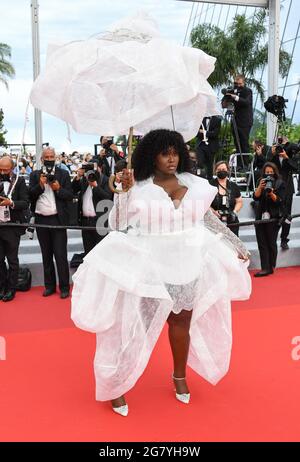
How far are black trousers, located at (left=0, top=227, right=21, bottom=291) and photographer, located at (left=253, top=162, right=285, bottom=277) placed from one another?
2963mm

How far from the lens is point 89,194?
6531 mm

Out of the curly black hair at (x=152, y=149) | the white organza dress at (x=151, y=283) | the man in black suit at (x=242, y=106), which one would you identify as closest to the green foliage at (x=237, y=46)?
the man in black suit at (x=242, y=106)

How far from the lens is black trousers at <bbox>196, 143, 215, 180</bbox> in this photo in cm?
867

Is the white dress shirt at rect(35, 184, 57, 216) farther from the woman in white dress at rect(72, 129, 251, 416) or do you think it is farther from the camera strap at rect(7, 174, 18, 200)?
the woman in white dress at rect(72, 129, 251, 416)

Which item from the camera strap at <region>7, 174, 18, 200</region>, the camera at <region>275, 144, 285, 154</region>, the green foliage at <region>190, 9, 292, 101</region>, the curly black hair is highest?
the green foliage at <region>190, 9, 292, 101</region>

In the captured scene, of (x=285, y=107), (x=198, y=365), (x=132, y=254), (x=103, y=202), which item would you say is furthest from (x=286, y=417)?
(x=285, y=107)

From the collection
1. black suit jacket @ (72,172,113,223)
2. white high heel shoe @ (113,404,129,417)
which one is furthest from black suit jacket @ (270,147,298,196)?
white high heel shoe @ (113,404,129,417)

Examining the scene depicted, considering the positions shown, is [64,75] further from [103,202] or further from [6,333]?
[103,202]

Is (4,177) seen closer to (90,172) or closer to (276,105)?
(90,172)

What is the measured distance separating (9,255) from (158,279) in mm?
3399

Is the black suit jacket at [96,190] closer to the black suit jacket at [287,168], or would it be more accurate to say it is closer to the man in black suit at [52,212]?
the man in black suit at [52,212]

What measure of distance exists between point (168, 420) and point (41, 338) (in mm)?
1855

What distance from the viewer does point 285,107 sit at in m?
9.09

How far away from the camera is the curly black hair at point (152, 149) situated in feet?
10.3
